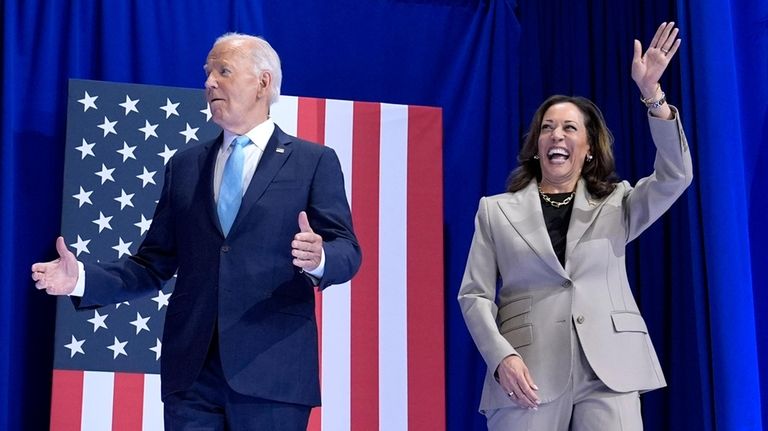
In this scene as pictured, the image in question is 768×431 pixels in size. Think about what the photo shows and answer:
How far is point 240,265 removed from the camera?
2381 mm

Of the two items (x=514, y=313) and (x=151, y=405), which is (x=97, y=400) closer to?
(x=151, y=405)

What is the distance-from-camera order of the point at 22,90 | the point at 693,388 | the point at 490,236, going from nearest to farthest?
1. the point at 490,236
2. the point at 693,388
3. the point at 22,90

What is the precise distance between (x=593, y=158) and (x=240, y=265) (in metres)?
1.27

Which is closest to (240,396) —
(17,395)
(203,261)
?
(203,261)

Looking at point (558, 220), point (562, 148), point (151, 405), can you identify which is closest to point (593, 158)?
point (562, 148)

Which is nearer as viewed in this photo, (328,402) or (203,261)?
(203,261)

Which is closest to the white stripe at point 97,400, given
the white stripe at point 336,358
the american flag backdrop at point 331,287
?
the american flag backdrop at point 331,287

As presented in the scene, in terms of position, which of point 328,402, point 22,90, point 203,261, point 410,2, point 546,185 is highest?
point 410,2

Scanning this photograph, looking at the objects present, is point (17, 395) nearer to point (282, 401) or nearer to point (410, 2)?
point (282, 401)

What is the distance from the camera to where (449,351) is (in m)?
4.56

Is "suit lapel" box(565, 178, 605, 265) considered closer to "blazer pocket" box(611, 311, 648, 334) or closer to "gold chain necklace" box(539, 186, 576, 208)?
"gold chain necklace" box(539, 186, 576, 208)

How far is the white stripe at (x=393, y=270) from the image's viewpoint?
14.0 feet

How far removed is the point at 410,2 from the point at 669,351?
6.52 ft

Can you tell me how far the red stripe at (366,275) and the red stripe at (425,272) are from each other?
0.48 feet
